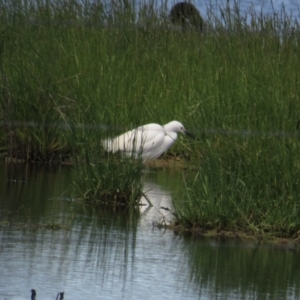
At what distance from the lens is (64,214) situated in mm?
7387

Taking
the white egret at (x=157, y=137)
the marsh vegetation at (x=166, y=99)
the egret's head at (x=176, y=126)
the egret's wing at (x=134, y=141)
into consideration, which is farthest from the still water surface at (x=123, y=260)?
the egret's head at (x=176, y=126)

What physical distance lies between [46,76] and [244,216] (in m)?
3.29

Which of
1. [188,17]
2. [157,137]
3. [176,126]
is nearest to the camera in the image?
[157,137]

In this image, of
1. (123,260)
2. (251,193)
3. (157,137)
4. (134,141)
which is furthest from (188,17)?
(123,260)

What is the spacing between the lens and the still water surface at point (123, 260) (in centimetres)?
554

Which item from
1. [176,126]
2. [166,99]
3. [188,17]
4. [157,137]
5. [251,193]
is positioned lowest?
[251,193]

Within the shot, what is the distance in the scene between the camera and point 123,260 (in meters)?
6.16

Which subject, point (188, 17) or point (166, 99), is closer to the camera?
point (166, 99)

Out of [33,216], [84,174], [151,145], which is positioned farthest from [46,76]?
[33,216]

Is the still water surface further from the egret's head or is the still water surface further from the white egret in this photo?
the egret's head

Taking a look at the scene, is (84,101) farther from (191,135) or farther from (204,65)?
(204,65)

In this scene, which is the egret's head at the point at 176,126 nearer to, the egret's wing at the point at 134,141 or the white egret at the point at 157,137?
the white egret at the point at 157,137

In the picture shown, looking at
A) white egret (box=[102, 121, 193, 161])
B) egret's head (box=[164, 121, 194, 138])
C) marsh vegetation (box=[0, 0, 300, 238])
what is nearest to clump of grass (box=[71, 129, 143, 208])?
marsh vegetation (box=[0, 0, 300, 238])

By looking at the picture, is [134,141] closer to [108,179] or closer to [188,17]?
[108,179]
